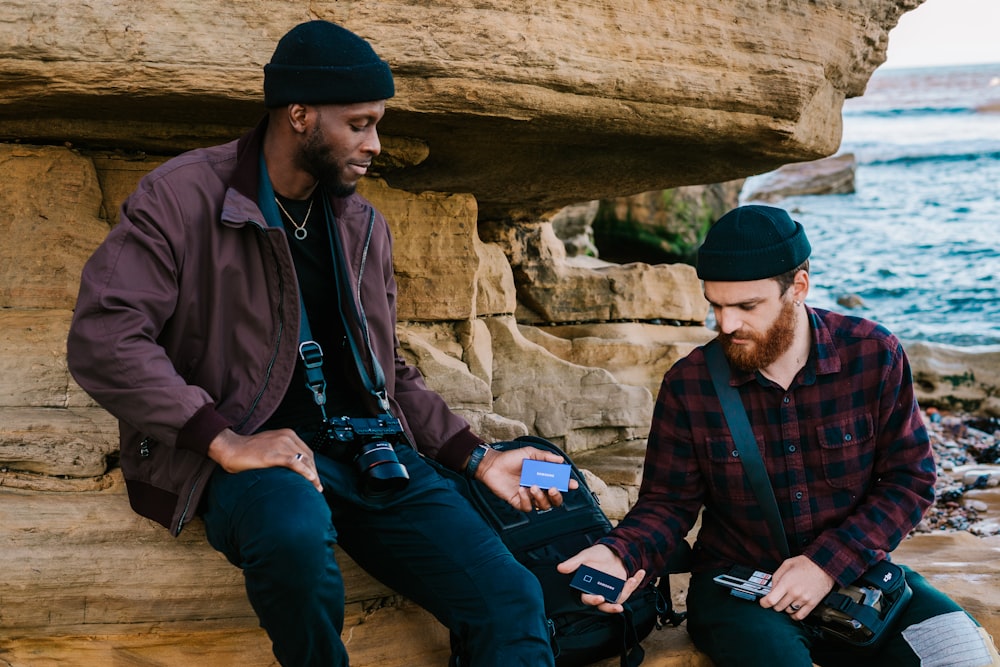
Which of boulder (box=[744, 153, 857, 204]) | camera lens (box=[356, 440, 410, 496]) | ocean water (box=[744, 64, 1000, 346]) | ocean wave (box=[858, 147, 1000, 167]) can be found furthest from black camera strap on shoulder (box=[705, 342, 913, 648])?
ocean wave (box=[858, 147, 1000, 167])

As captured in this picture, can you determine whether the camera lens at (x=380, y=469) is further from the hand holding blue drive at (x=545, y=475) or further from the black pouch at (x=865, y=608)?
the black pouch at (x=865, y=608)

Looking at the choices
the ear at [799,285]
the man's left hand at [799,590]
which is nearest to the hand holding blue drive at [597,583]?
the man's left hand at [799,590]

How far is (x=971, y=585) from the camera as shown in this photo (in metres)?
4.18

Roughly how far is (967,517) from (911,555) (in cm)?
143

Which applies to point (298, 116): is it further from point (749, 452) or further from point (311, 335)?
point (749, 452)

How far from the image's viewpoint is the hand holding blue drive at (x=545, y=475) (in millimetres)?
3193

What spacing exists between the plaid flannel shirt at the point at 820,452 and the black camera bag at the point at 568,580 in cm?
23

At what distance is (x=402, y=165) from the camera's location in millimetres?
4734

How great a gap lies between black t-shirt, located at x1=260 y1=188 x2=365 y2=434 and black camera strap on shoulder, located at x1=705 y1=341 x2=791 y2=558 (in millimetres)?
1142

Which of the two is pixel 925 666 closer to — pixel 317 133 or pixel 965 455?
pixel 317 133

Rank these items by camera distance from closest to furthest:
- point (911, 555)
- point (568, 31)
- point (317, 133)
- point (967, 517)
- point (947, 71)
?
point (317, 133) → point (568, 31) → point (911, 555) → point (967, 517) → point (947, 71)

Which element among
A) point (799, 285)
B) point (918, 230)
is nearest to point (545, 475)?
point (799, 285)

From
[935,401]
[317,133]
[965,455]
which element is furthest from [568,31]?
[935,401]

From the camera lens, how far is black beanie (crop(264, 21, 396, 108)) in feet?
9.84
